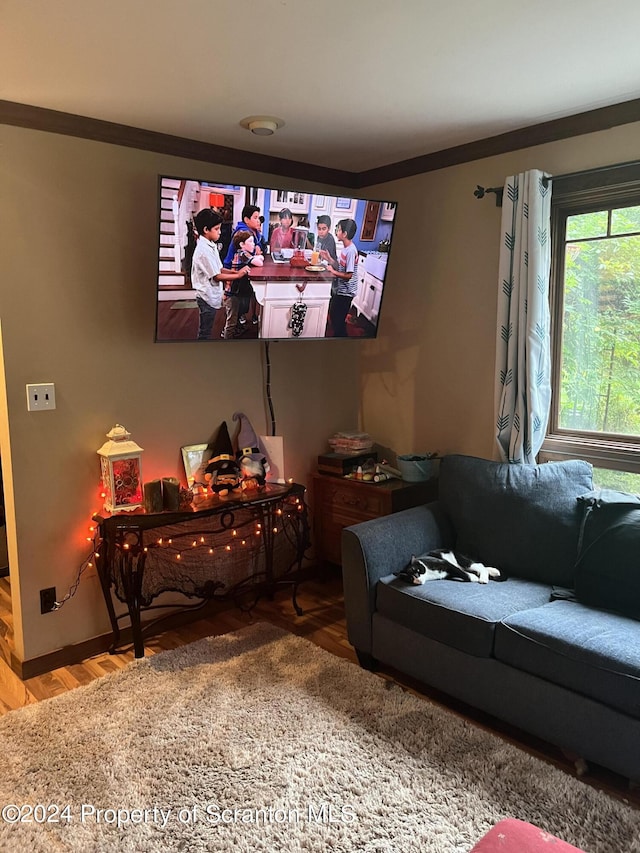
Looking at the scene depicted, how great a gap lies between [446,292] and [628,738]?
234 centimetres

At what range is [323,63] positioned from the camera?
2.35 metres

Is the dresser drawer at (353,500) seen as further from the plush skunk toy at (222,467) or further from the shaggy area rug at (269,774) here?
the shaggy area rug at (269,774)

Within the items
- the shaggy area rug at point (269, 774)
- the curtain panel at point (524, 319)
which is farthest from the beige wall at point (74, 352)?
the curtain panel at point (524, 319)

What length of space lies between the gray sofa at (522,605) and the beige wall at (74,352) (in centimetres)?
124

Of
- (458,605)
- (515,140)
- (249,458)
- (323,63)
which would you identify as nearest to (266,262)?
(323,63)

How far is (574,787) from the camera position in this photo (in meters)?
2.16

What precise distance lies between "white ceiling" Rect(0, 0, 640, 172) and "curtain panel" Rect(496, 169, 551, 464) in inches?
15.6

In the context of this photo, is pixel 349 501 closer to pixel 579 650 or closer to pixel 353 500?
pixel 353 500

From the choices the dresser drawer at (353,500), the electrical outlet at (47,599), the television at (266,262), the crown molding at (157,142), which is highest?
the crown molding at (157,142)

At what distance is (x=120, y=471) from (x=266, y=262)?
1.18m

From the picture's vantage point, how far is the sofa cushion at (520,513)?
286cm

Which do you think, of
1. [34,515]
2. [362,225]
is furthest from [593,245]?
[34,515]

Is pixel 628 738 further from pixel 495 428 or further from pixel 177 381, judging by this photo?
pixel 177 381

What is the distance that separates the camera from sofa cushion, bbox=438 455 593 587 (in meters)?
2.86
